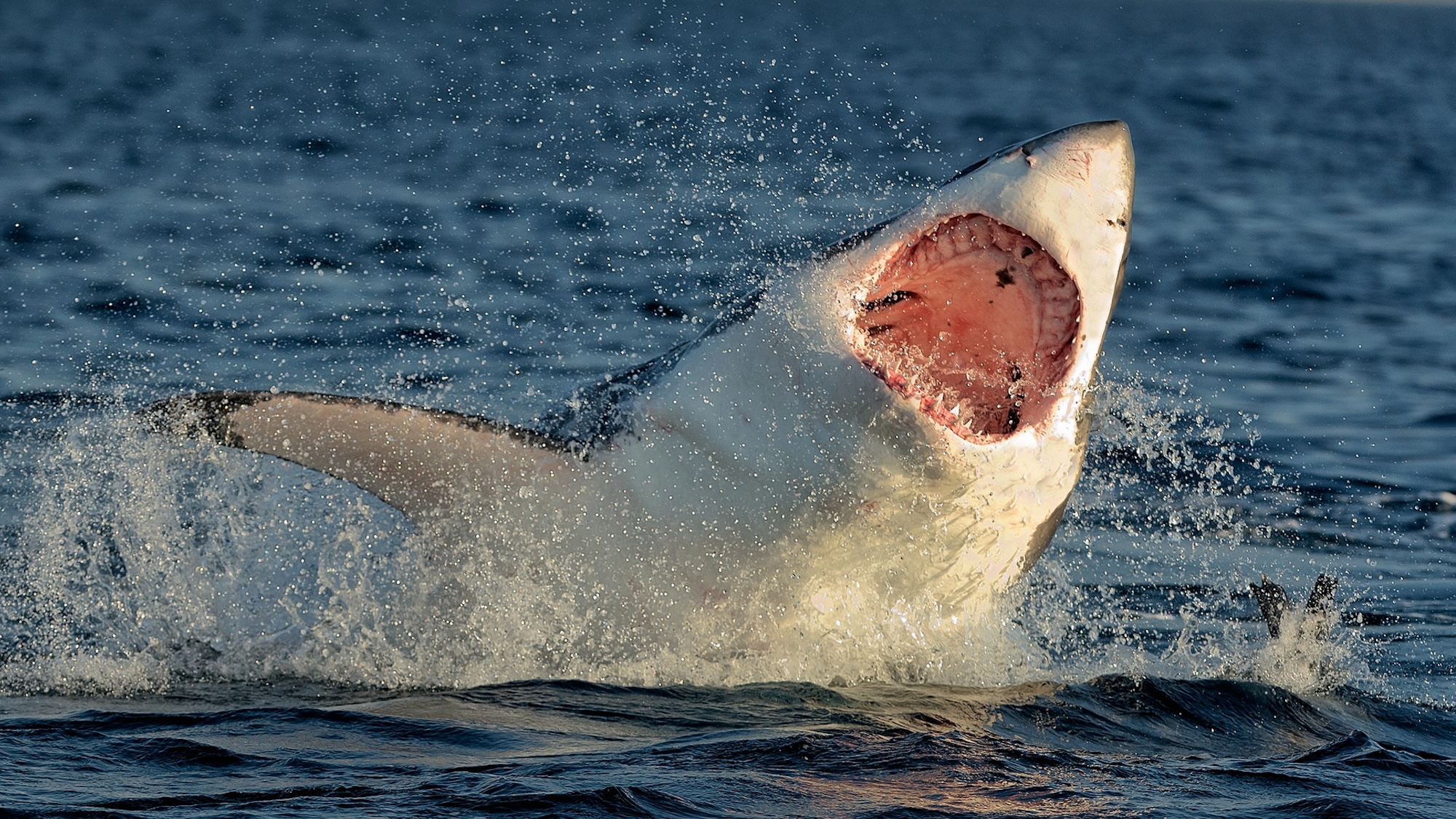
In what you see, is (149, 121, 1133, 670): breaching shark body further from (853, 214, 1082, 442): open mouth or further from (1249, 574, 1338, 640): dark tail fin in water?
(1249, 574, 1338, 640): dark tail fin in water

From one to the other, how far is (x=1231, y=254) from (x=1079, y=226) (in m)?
15.3

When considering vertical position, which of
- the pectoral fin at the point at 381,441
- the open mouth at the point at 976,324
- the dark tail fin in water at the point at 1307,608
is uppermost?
the open mouth at the point at 976,324

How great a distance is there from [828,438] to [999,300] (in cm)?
62

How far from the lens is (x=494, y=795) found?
12.8 feet

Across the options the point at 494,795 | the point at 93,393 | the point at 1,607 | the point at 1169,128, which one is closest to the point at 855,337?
the point at 494,795

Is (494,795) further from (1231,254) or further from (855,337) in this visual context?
(1231,254)

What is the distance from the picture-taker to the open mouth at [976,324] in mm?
4289

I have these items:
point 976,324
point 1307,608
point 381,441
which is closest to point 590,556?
point 381,441

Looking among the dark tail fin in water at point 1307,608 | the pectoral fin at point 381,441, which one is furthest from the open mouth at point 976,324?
the dark tail fin in water at point 1307,608

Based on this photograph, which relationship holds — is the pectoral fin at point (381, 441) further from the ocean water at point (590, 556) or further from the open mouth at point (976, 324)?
the open mouth at point (976, 324)


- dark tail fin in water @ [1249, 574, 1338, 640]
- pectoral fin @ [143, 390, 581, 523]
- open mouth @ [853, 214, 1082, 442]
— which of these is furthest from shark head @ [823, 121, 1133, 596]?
dark tail fin in water @ [1249, 574, 1338, 640]

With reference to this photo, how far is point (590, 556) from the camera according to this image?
4.83 metres

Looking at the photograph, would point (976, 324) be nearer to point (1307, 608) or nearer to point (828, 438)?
point (828, 438)

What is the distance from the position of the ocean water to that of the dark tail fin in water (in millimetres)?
77
